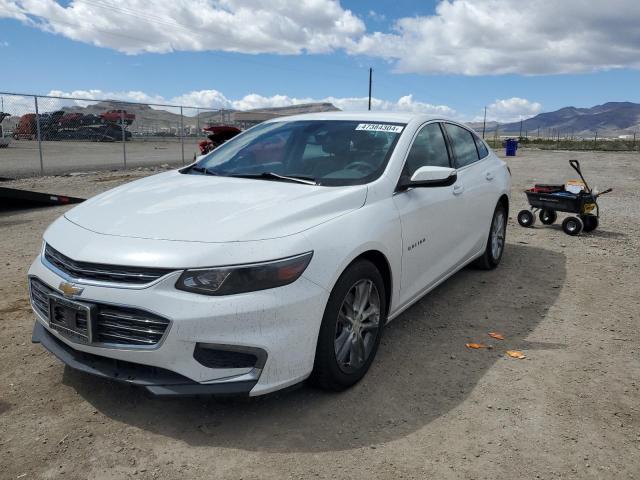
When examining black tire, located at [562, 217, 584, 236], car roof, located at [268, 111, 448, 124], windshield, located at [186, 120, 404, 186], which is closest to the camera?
windshield, located at [186, 120, 404, 186]

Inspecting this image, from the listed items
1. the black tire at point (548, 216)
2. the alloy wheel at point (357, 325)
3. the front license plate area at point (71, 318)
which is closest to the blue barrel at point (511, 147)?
the black tire at point (548, 216)

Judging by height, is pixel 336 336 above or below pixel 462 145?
below

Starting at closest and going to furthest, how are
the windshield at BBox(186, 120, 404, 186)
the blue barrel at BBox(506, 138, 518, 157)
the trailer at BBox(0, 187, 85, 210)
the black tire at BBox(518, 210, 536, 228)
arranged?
the windshield at BBox(186, 120, 404, 186) → the black tire at BBox(518, 210, 536, 228) → the trailer at BBox(0, 187, 85, 210) → the blue barrel at BBox(506, 138, 518, 157)

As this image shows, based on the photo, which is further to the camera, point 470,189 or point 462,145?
point 462,145

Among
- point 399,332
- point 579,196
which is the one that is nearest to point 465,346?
point 399,332

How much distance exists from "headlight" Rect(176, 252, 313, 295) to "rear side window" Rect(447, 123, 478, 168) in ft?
8.66

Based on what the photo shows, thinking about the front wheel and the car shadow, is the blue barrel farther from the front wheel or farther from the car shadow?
the car shadow

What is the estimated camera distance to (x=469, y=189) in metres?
4.85

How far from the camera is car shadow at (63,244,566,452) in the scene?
Answer: 9.21 feet

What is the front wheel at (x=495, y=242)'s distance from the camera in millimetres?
5652

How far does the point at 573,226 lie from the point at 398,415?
572 cm

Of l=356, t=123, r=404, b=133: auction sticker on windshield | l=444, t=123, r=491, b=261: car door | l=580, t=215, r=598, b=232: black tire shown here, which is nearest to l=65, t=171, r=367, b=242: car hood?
l=356, t=123, r=404, b=133: auction sticker on windshield

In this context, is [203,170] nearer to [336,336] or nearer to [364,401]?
[336,336]

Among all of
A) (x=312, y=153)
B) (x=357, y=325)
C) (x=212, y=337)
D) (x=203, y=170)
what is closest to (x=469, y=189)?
(x=312, y=153)
